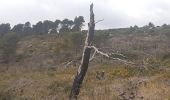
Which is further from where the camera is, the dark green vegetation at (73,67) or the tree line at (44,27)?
the tree line at (44,27)

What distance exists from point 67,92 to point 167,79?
343 centimetres

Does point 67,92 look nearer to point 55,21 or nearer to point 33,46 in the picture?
point 33,46

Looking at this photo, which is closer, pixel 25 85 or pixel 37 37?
pixel 25 85

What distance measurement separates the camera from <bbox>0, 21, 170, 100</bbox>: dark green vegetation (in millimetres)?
11227

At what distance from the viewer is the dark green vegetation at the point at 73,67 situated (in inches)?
442

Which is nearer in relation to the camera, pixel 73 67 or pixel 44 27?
pixel 73 67

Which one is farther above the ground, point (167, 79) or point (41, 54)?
point (167, 79)

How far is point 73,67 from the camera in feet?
94.3

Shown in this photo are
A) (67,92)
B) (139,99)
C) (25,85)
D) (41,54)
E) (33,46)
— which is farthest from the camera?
(33,46)

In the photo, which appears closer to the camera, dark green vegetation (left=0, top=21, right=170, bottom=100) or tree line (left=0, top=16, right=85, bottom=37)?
dark green vegetation (left=0, top=21, right=170, bottom=100)

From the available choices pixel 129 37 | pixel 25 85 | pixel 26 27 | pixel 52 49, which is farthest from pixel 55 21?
pixel 25 85

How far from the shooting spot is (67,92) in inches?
525

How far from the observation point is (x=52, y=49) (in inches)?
2518

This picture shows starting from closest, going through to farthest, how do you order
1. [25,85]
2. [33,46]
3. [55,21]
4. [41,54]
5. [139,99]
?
[139,99], [25,85], [41,54], [33,46], [55,21]
